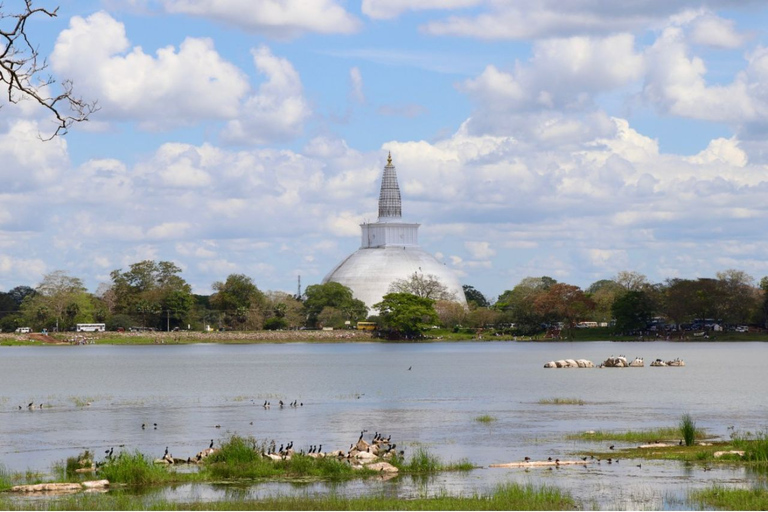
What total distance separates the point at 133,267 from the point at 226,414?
110083 mm

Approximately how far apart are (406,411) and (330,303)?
111 metres

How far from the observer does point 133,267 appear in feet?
500

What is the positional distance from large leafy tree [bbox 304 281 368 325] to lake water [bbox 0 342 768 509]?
6100 centimetres

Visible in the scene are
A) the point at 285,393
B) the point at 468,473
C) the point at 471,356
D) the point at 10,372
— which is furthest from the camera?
the point at 471,356

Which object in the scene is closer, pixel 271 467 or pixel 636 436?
pixel 271 467

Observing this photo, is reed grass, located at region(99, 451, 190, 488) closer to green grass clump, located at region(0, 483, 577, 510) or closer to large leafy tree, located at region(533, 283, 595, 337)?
green grass clump, located at region(0, 483, 577, 510)

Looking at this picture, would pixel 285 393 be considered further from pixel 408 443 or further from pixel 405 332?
pixel 405 332

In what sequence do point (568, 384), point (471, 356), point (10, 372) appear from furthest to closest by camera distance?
point (471, 356) → point (10, 372) → point (568, 384)

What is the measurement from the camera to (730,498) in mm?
22219

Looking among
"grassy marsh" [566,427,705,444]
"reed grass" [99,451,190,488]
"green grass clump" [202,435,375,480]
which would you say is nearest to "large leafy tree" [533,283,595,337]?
"grassy marsh" [566,427,705,444]

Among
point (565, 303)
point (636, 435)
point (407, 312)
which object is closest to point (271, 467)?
point (636, 435)

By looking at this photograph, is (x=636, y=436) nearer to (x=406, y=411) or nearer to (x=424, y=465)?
(x=424, y=465)

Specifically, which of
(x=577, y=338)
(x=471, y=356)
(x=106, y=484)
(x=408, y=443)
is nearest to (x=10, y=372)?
(x=471, y=356)

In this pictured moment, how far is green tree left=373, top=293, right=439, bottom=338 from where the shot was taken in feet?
457
